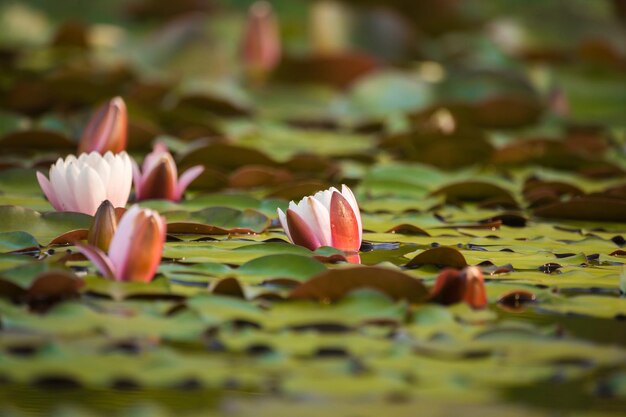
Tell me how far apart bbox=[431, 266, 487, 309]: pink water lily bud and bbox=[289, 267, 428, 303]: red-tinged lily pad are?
0.9 inches

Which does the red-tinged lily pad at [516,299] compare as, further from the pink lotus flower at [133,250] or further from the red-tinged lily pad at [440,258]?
the pink lotus flower at [133,250]

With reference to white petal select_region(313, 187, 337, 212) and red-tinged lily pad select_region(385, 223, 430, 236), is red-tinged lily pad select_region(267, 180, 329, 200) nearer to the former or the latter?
red-tinged lily pad select_region(385, 223, 430, 236)

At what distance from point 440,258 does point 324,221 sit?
211 millimetres

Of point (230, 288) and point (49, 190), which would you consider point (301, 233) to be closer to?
point (230, 288)

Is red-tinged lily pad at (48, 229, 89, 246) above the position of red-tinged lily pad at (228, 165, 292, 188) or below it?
below

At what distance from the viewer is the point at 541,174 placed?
303cm

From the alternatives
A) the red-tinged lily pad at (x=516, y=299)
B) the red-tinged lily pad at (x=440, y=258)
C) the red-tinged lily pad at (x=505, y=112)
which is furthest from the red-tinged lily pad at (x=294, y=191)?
the red-tinged lily pad at (x=505, y=112)

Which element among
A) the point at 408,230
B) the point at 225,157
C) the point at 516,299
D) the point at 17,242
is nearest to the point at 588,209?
the point at 408,230

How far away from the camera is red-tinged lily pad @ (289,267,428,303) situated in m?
1.49

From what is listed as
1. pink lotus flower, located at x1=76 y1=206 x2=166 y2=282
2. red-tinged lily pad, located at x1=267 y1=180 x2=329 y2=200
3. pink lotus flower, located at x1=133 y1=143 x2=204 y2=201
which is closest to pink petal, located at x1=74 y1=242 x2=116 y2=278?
pink lotus flower, located at x1=76 y1=206 x2=166 y2=282

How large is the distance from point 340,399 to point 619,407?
1.06 ft

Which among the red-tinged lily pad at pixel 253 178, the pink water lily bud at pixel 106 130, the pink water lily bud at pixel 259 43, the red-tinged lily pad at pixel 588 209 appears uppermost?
the pink water lily bud at pixel 259 43

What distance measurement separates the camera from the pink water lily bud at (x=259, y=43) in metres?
4.88

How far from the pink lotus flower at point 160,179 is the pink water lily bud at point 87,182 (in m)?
0.20
